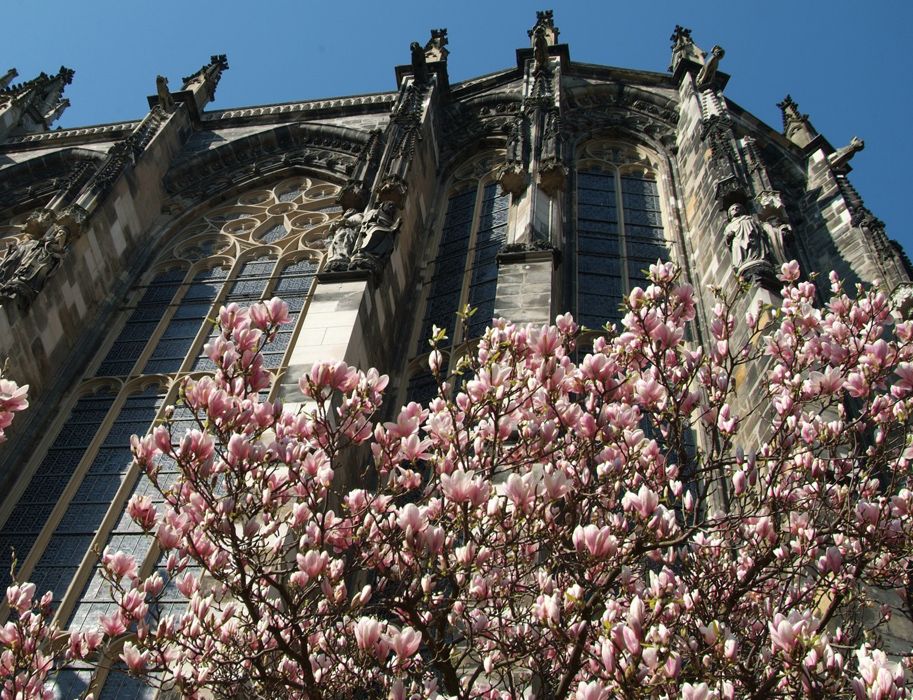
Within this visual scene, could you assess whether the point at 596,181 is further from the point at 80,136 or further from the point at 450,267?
the point at 80,136

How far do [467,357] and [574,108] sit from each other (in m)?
13.5

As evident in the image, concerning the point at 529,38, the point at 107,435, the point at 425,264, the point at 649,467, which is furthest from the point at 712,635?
the point at 529,38

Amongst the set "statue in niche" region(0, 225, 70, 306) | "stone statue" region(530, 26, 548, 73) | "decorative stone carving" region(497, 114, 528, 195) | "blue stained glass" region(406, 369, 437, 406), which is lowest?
"blue stained glass" region(406, 369, 437, 406)

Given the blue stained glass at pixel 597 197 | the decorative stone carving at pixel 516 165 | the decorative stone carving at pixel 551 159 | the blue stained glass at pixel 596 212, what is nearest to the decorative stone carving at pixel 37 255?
the decorative stone carving at pixel 516 165

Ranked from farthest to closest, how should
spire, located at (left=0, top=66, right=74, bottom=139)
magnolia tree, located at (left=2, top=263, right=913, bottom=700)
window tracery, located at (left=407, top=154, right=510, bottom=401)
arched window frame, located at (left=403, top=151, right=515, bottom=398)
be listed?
1. spire, located at (left=0, top=66, right=74, bottom=139)
2. window tracery, located at (left=407, top=154, right=510, bottom=401)
3. arched window frame, located at (left=403, top=151, right=515, bottom=398)
4. magnolia tree, located at (left=2, top=263, right=913, bottom=700)

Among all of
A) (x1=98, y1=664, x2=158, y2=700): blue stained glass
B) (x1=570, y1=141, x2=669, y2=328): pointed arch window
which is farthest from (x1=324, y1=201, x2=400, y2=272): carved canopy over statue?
(x1=98, y1=664, x2=158, y2=700): blue stained glass

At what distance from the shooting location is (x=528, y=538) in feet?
15.0

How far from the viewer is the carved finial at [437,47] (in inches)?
713

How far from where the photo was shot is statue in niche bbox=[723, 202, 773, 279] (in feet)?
32.7

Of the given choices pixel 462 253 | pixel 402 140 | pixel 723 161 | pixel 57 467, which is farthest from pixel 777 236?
pixel 57 467

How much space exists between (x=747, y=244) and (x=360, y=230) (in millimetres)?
4739

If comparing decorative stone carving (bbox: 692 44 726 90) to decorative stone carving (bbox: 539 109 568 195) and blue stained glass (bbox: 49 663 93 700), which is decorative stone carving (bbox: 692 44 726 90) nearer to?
decorative stone carving (bbox: 539 109 568 195)

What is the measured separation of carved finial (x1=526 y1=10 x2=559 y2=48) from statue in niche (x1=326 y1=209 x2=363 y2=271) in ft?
24.7

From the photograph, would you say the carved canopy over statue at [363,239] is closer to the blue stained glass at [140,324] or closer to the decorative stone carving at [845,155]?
the blue stained glass at [140,324]
